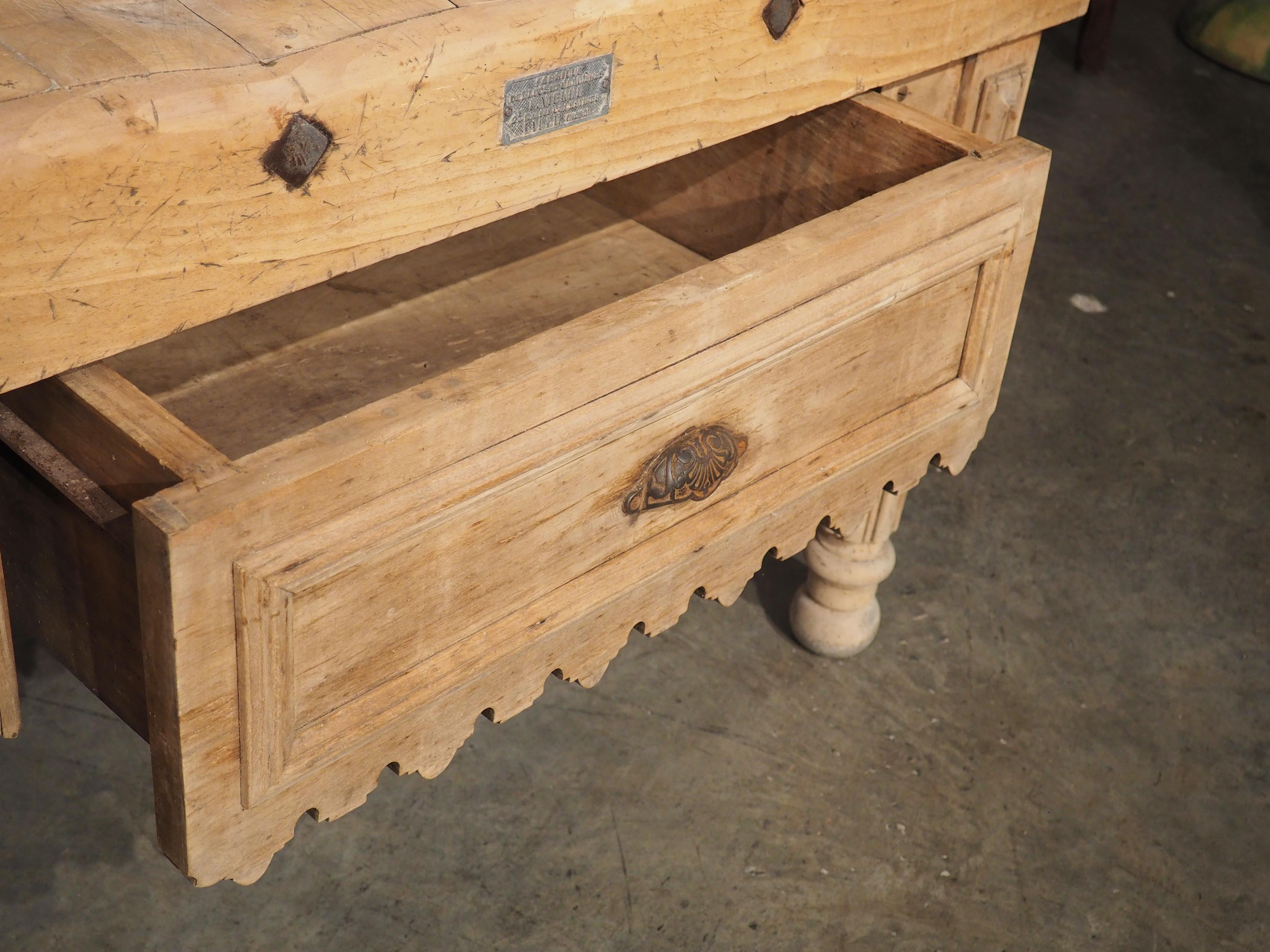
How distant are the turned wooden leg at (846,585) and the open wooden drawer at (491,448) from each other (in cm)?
22

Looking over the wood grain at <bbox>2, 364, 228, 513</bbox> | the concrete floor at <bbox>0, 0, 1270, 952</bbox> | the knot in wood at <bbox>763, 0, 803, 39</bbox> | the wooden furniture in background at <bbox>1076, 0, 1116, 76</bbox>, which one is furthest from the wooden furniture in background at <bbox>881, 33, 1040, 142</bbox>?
the wooden furniture in background at <bbox>1076, 0, 1116, 76</bbox>

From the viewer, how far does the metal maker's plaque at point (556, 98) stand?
0.90 m

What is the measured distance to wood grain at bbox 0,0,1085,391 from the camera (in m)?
0.74

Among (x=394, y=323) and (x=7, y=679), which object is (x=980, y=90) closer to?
(x=394, y=323)

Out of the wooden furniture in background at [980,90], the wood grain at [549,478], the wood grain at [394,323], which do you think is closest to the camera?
the wood grain at [549,478]

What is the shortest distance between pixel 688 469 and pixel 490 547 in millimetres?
159

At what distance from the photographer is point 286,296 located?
116 cm

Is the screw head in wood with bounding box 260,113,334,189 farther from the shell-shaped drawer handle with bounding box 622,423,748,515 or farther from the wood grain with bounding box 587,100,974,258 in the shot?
the wood grain with bounding box 587,100,974,258

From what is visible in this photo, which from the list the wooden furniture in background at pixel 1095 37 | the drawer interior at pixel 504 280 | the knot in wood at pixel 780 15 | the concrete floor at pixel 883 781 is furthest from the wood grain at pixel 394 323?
the wooden furniture in background at pixel 1095 37

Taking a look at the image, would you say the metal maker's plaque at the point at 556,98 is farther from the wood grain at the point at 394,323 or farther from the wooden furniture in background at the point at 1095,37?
the wooden furniture in background at the point at 1095,37

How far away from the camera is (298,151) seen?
81 centimetres

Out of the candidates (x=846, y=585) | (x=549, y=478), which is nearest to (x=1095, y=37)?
(x=846, y=585)

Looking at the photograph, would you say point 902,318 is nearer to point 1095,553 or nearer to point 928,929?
point 928,929

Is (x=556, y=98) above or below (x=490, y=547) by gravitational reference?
above
